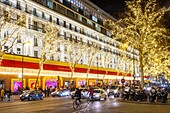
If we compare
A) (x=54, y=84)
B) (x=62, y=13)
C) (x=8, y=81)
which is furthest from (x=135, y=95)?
(x=62, y=13)

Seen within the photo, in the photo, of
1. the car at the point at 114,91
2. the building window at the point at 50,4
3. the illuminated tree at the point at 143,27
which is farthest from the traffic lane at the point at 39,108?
the building window at the point at 50,4

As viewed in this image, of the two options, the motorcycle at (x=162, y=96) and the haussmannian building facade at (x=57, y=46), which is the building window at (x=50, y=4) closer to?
the haussmannian building facade at (x=57, y=46)

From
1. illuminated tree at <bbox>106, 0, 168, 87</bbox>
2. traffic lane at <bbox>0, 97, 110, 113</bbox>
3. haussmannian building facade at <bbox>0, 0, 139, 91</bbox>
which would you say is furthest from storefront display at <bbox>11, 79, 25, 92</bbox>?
traffic lane at <bbox>0, 97, 110, 113</bbox>

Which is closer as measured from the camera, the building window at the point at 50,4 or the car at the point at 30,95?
the car at the point at 30,95

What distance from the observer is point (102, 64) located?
301 ft

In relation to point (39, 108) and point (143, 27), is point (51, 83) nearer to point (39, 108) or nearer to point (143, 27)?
point (143, 27)

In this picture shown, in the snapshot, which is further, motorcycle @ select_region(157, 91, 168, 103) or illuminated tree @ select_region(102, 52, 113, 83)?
illuminated tree @ select_region(102, 52, 113, 83)

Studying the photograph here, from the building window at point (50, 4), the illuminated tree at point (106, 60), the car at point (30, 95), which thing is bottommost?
the car at point (30, 95)

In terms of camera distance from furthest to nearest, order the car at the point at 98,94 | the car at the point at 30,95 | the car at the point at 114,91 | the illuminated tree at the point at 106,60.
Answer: the illuminated tree at the point at 106,60
the car at the point at 114,91
the car at the point at 30,95
the car at the point at 98,94

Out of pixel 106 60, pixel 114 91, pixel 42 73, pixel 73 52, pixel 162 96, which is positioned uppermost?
pixel 73 52

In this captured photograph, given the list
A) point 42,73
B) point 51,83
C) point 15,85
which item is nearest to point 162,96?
point 15,85

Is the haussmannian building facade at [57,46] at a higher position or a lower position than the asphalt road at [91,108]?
higher

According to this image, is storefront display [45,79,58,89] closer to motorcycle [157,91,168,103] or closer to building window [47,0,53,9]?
building window [47,0,53,9]

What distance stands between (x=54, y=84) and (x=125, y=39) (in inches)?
1075
